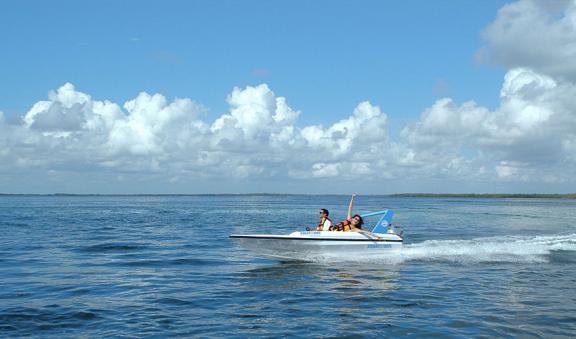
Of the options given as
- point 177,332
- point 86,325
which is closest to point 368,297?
point 177,332

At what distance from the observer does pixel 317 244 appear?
21.6 m

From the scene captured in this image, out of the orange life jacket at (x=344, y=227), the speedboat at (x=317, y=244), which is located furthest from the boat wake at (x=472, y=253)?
the orange life jacket at (x=344, y=227)

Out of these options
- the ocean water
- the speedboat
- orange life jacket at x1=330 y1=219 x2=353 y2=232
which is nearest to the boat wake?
the ocean water

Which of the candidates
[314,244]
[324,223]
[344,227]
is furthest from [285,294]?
[344,227]

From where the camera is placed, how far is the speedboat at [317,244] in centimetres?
2123

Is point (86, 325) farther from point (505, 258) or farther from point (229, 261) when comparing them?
point (505, 258)

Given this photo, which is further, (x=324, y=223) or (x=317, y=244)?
(x=324, y=223)

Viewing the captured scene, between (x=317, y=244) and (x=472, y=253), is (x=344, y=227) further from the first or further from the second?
(x=472, y=253)

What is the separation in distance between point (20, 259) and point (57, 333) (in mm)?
13403

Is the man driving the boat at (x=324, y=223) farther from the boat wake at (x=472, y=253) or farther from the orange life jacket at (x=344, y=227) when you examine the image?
the boat wake at (x=472, y=253)

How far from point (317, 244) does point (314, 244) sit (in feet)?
0.44

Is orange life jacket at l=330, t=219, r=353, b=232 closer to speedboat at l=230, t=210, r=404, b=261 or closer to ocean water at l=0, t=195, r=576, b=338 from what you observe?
speedboat at l=230, t=210, r=404, b=261

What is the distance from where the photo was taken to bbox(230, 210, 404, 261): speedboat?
2123 centimetres

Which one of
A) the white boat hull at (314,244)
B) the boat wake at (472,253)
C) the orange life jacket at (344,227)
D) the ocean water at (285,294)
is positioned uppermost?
the orange life jacket at (344,227)
